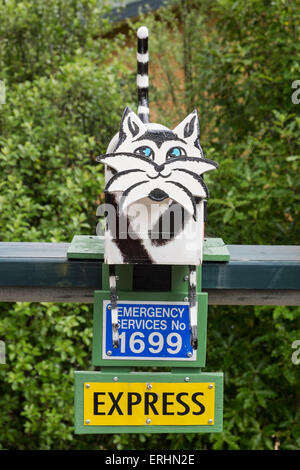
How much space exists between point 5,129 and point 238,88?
3.79 ft

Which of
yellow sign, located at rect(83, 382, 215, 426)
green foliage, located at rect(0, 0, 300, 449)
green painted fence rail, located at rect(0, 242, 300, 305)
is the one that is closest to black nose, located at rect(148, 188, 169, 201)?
green painted fence rail, located at rect(0, 242, 300, 305)

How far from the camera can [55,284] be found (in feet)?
4.25

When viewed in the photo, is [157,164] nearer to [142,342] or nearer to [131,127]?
[131,127]

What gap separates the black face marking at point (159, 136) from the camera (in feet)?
3.80

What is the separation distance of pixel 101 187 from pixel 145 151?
5.41 ft

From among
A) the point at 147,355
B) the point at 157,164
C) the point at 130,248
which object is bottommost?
the point at 147,355

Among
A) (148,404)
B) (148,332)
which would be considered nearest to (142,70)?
(148,332)

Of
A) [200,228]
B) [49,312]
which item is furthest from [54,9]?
[200,228]

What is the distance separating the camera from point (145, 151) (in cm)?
115

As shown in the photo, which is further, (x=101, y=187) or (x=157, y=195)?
(x=101, y=187)

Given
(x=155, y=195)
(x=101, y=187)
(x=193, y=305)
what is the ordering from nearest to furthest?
(x=155, y=195), (x=193, y=305), (x=101, y=187)

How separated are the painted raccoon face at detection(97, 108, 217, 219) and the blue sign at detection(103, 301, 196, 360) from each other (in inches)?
10.1

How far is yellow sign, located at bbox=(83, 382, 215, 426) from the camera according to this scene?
1.29m

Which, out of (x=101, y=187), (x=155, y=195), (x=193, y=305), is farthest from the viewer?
(x=101, y=187)
